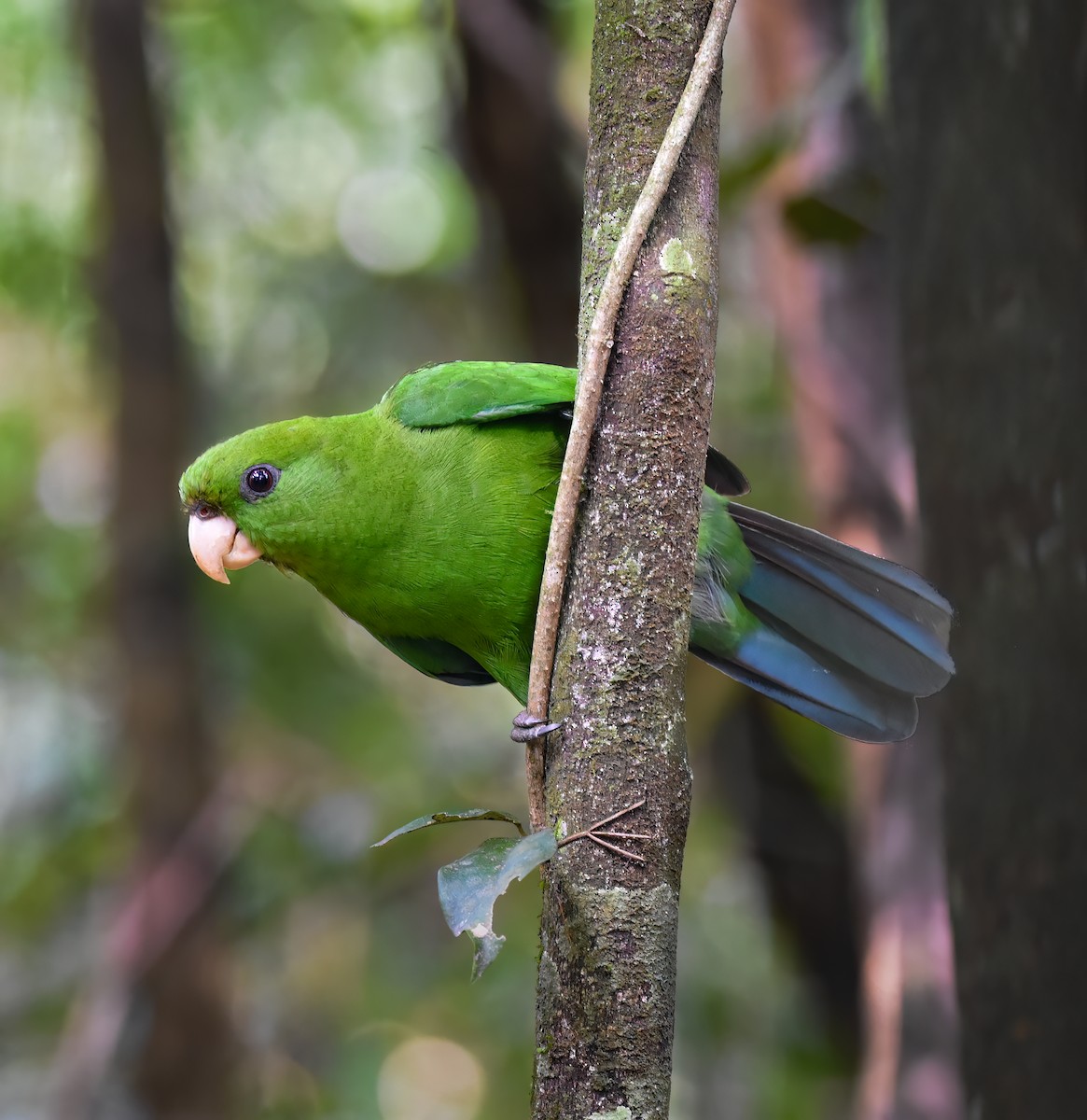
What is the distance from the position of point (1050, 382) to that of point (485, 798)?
4661 millimetres

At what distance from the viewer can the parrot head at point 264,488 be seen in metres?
2.79

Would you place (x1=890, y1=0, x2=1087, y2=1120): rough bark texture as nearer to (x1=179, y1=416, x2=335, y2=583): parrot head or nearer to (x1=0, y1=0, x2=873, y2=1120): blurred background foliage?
(x1=179, y1=416, x2=335, y2=583): parrot head

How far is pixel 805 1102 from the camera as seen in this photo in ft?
18.9

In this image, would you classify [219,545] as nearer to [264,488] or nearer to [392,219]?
[264,488]

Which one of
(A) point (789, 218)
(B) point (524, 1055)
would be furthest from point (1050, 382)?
(B) point (524, 1055)

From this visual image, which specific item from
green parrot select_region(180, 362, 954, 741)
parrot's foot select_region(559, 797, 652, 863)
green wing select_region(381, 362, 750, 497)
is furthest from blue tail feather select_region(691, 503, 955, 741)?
parrot's foot select_region(559, 797, 652, 863)

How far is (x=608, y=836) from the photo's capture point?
60.9 inches

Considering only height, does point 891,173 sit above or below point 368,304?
above

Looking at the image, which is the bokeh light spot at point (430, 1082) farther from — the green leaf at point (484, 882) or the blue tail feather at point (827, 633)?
the green leaf at point (484, 882)

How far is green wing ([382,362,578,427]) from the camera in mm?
2711

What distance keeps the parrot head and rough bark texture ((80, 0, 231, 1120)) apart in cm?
229

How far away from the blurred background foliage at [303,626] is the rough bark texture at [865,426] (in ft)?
3.19

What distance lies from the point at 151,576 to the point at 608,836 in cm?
395

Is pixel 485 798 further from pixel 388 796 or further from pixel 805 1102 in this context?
pixel 805 1102
